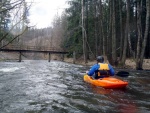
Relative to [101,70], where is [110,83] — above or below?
below

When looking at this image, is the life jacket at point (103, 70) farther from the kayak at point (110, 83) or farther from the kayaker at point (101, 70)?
the kayak at point (110, 83)

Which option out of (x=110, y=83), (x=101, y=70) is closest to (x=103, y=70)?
(x=101, y=70)

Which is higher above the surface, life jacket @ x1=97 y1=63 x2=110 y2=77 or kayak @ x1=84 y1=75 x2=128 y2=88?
life jacket @ x1=97 y1=63 x2=110 y2=77

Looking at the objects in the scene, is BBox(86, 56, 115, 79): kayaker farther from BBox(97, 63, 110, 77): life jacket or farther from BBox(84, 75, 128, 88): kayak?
BBox(84, 75, 128, 88): kayak

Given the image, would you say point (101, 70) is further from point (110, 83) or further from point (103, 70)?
point (110, 83)

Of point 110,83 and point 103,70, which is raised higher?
point 103,70

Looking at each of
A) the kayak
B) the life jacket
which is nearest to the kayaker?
the life jacket

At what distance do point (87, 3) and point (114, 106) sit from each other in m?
27.4

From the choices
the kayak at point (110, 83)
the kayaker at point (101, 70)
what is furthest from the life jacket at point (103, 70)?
the kayak at point (110, 83)

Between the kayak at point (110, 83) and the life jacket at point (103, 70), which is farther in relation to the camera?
the life jacket at point (103, 70)

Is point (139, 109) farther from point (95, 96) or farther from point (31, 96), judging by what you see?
point (31, 96)

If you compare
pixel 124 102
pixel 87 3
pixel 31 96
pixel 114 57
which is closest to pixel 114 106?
pixel 124 102

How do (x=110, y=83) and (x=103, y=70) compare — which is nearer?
(x=110, y=83)

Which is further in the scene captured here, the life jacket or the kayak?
the life jacket
